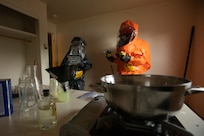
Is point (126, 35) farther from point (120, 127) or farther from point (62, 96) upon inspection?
point (120, 127)

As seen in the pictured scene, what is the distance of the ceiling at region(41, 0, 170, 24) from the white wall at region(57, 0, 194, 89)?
0.11m

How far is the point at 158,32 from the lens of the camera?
5.71 ft

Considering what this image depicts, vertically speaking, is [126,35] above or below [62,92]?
above

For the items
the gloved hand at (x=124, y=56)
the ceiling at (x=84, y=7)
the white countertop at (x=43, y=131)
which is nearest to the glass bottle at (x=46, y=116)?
the white countertop at (x=43, y=131)

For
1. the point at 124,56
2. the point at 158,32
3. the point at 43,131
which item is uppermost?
the point at 158,32

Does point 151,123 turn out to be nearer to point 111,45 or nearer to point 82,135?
point 82,135

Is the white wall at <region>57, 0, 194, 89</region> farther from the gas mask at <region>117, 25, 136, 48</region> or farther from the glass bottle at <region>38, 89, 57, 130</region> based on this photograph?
the glass bottle at <region>38, 89, 57, 130</region>

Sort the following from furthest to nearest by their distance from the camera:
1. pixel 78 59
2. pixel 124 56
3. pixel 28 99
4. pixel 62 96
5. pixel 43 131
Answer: pixel 78 59, pixel 124 56, pixel 62 96, pixel 28 99, pixel 43 131

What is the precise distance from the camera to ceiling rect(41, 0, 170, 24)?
1.66 meters

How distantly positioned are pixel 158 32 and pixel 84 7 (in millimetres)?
1200

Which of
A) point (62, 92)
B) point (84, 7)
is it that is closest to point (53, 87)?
point (62, 92)

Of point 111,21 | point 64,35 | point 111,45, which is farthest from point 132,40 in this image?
point 64,35

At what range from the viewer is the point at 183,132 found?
265 millimetres

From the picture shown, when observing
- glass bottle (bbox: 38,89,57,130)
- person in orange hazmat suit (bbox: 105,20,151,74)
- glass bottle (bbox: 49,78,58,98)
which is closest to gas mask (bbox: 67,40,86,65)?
person in orange hazmat suit (bbox: 105,20,151,74)
